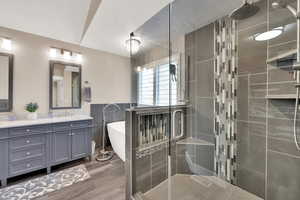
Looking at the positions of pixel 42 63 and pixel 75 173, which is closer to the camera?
pixel 75 173

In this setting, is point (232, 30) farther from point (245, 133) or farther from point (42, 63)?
point (42, 63)

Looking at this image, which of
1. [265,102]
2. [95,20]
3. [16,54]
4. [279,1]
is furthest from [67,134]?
[279,1]

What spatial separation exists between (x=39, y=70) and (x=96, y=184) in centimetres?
229

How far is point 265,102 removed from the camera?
145 centimetres

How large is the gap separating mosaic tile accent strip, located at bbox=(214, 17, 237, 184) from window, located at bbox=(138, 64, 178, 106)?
2.07 feet

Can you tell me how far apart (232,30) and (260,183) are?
6.10 feet

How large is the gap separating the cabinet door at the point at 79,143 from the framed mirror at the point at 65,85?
67cm

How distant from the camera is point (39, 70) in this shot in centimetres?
251

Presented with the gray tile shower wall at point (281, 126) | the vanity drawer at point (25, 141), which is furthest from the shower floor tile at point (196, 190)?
the vanity drawer at point (25, 141)

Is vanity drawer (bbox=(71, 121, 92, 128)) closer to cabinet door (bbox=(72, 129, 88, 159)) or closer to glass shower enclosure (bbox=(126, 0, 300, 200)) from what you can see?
cabinet door (bbox=(72, 129, 88, 159))

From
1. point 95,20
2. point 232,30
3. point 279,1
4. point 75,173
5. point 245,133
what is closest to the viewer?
point 279,1

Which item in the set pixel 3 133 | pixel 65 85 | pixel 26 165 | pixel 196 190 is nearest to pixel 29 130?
pixel 3 133

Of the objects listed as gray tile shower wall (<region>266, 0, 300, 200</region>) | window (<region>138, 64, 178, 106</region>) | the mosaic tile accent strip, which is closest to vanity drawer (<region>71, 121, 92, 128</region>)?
window (<region>138, 64, 178, 106</region>)

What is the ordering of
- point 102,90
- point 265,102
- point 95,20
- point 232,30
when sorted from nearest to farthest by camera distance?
1. point 265,102
2. point 232,30
3. point 95,20
4. point 102,90
